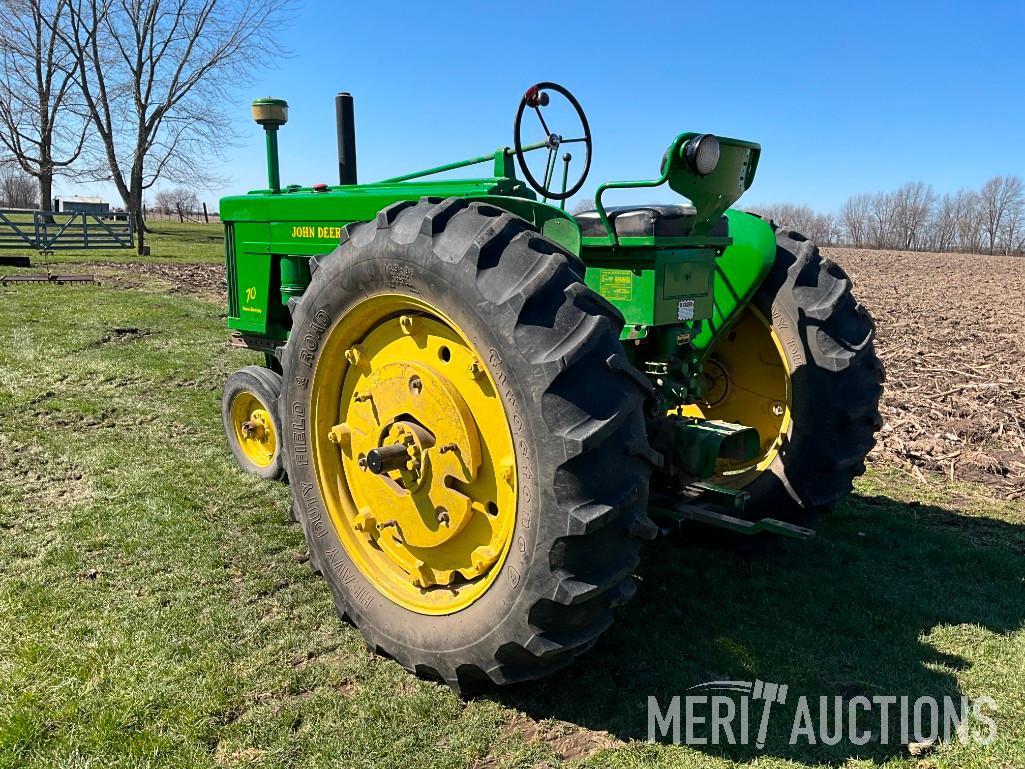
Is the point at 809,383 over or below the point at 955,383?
over

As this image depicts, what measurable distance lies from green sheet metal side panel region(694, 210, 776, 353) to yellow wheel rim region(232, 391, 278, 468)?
8.79ft

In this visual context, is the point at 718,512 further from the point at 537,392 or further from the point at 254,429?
the point at 254,429

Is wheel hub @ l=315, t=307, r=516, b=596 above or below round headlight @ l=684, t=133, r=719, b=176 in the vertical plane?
below

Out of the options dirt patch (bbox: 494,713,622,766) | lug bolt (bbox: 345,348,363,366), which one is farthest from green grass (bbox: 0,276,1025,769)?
lug bolt (bbox: 345,348,363,366)

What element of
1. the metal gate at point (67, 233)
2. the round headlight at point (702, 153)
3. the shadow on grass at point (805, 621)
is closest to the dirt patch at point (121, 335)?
the shadow on grass at point (805, 621)

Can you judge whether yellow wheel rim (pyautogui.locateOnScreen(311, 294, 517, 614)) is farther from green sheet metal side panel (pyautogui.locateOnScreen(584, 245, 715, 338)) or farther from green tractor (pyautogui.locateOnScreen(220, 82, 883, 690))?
green sheet metal side panel (pyautogui.locateOnScreen(584, 245, 715, 338))

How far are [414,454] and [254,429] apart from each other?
Answer: 2.46 metres

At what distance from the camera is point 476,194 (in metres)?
3.08

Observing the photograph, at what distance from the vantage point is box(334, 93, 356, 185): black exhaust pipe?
15.9 feet

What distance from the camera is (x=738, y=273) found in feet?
11.4

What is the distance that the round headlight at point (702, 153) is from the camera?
262cm

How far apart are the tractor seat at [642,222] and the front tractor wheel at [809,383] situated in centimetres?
77

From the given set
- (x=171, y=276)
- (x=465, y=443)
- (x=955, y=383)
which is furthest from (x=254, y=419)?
(x=171, y=276)

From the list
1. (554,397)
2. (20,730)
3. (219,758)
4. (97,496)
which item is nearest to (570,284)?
(554,397)
